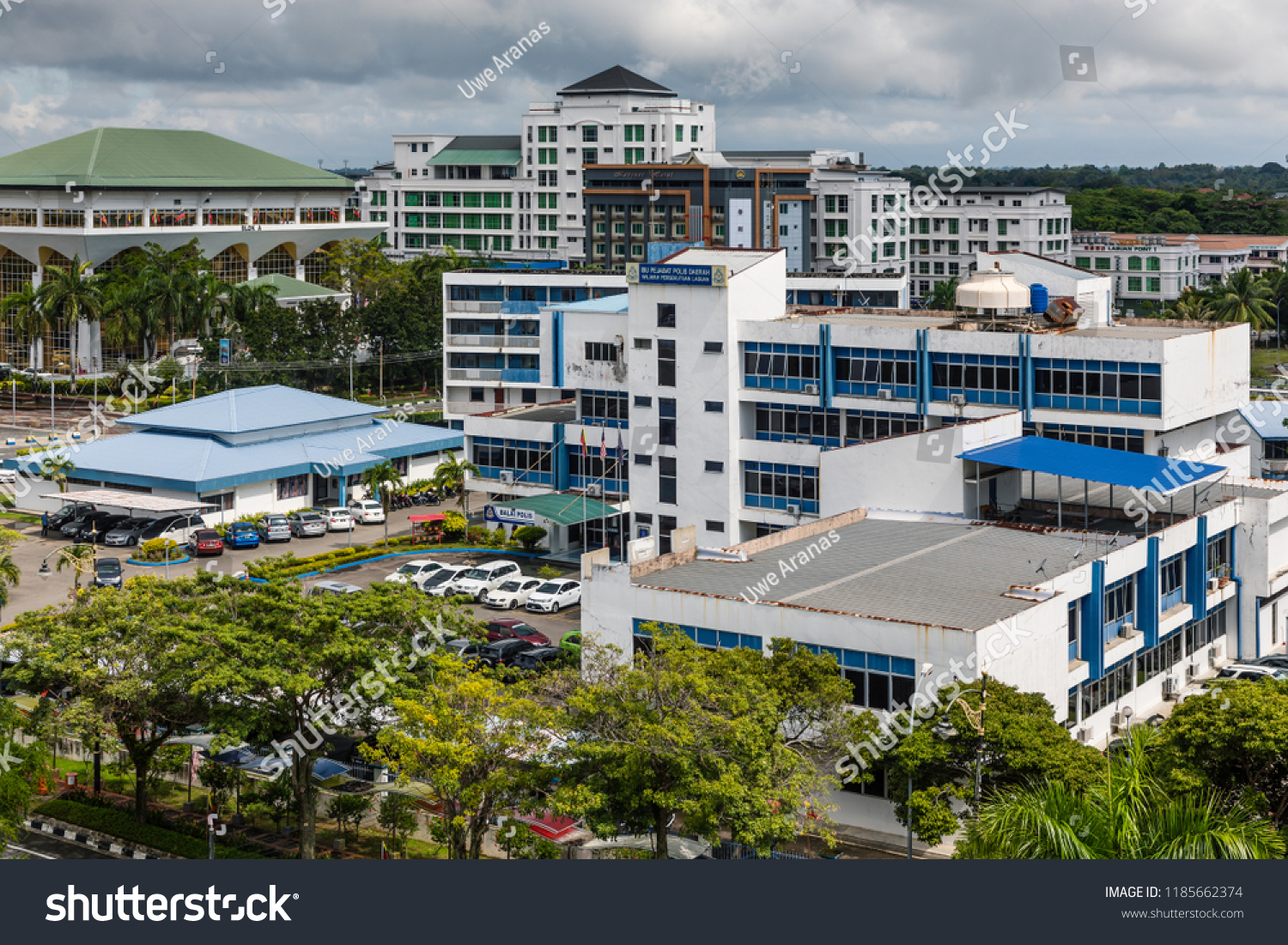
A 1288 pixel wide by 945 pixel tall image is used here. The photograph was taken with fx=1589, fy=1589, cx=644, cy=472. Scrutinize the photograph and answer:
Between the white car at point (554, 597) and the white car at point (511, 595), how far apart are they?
28 centimetres

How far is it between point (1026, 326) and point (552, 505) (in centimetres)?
2025

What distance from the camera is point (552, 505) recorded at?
64.1 metres

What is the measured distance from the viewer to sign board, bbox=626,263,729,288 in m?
57.6

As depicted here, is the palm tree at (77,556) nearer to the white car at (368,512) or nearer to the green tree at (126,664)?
the white car at (368,512)

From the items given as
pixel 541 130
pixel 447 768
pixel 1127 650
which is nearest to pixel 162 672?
pixel 447 768

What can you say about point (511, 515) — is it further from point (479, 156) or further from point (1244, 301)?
point (479, 156)

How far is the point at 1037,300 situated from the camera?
5662cm

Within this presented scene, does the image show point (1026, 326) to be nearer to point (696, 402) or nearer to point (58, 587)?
point (696, 402)

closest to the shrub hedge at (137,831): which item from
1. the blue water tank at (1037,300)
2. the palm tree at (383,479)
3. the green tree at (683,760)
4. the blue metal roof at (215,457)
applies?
the green tree at (683,760)

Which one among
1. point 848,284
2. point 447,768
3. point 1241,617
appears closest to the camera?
point 447,768

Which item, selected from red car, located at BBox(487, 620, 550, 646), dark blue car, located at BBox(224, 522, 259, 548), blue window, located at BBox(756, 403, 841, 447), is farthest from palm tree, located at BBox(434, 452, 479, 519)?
red car, located at BBox(487, 620, 550, 646)

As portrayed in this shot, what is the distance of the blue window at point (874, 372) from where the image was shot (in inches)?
2203

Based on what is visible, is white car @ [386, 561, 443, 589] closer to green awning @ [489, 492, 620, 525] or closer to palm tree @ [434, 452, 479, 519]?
green awning @ [489, 492, 620, 525]

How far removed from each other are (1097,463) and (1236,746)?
53.9 feet
